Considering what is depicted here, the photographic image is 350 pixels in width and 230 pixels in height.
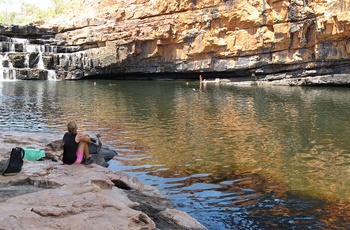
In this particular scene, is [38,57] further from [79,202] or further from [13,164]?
[79,202]

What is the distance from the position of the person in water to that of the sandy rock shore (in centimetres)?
32

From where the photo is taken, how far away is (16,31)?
5703 centimetres

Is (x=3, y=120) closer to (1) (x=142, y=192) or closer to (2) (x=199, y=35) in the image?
(1) (x=142, y=192)

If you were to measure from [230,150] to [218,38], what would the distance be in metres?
37.9

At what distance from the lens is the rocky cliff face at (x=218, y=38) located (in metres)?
44.1

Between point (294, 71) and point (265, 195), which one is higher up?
point (294, 71)

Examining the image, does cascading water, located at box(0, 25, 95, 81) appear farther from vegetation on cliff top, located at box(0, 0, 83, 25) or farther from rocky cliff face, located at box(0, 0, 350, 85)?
vegetation on cliff top, located at box(0, 0, 83, 25)

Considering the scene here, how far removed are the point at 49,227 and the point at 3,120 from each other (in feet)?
55.8

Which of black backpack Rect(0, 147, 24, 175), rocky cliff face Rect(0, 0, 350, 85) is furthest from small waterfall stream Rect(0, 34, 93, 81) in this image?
black backpack Rect(0, 147, 24, 175)

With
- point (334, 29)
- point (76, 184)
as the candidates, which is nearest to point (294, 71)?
point (334, 29)

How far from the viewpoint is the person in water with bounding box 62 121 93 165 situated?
34.8 feet

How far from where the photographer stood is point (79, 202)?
23.3ft

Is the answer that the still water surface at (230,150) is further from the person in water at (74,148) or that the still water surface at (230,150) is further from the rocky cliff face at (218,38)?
the rocky cliff face at (218,38)

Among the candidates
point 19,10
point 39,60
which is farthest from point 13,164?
point 19,10
